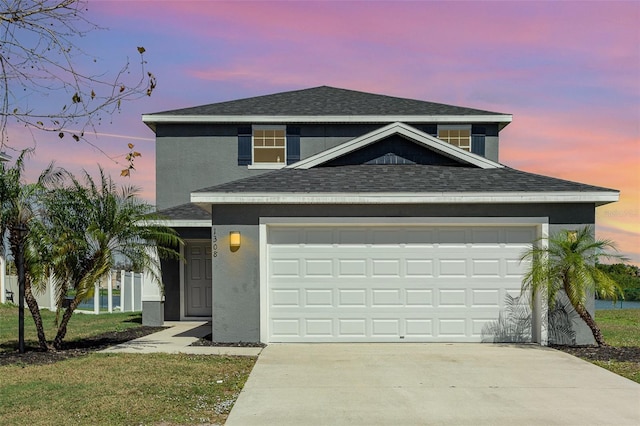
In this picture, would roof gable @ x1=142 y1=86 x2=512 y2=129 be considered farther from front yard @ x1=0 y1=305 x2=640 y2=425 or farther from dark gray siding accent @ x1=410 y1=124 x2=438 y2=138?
front yard @ x1=0 y1=305 x2=640 y2=425

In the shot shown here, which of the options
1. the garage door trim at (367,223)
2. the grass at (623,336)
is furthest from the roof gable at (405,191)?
the grass at (623,336)

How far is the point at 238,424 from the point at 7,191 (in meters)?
7.17

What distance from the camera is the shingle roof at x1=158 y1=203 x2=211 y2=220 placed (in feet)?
51.9

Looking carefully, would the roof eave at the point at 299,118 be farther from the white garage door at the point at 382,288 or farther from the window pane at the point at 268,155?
the white garage door at the point at 382,288

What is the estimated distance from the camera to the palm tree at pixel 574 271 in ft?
36.0

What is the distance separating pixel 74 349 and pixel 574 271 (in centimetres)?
993

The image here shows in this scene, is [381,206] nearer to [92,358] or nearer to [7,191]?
[92,358]

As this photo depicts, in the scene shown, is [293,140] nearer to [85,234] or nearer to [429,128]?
[429,128]

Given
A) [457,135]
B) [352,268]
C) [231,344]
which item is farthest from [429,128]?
[231,344]

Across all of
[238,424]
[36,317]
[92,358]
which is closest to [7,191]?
[36,317]

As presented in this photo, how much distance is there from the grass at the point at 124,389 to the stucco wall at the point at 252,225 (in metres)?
1.62

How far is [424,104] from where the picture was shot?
19250 mm

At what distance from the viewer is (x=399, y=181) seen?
12.5 meters

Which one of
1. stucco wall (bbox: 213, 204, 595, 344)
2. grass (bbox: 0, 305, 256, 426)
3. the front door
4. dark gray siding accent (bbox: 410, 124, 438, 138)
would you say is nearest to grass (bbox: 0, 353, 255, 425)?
grass (bbox: 0, 305, 256, 426)
